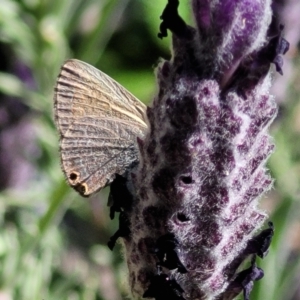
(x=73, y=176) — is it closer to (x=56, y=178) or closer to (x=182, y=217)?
(x=182, y=217)

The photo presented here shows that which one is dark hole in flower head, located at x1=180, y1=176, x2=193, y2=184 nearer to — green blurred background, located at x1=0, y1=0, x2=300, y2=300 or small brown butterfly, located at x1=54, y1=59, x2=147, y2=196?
small brown butterfly, located at x1=54, y1=59, x2=147, y2=196

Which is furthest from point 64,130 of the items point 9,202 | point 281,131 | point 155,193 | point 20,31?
point 281,131

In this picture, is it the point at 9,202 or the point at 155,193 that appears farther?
the point at 9,202

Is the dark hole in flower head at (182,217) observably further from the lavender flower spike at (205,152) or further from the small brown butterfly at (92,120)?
the small brown butterfly at (92,120)

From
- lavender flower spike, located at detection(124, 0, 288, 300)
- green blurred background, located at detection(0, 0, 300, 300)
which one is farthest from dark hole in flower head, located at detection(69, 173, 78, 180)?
green blurred background, located at detection(0, 0, 300, 300)

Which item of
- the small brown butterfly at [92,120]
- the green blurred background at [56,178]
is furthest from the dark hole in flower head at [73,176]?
the green blurred background at [56,178]

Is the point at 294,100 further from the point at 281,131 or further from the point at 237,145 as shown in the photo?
the point at 237,145
